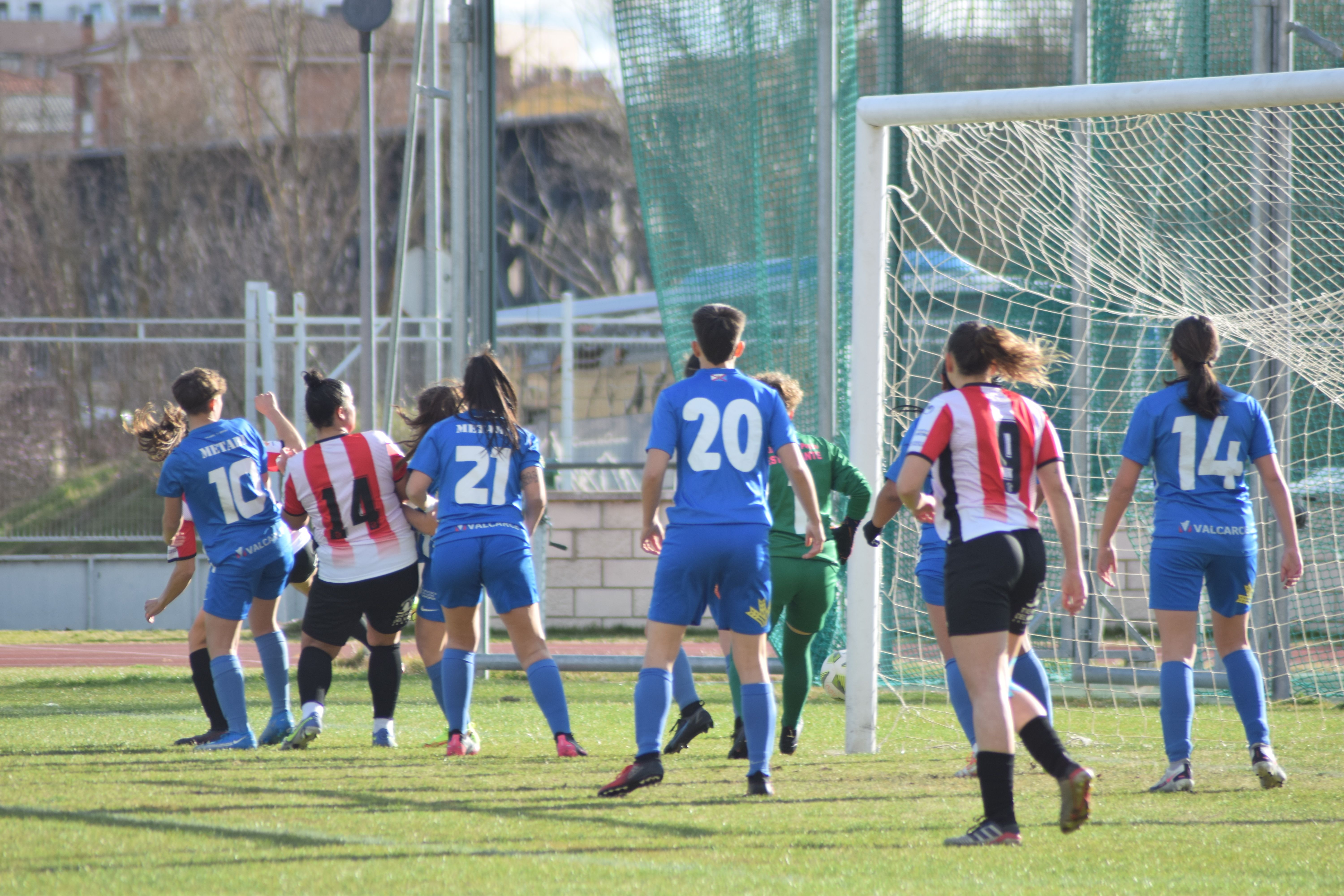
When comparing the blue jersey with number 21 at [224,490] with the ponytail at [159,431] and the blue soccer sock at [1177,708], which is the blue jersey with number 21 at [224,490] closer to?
the ponytail at [159,431]

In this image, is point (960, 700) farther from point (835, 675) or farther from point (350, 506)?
point (835, 675)

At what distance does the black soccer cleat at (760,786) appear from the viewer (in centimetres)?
538

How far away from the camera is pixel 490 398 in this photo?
20.8 feet

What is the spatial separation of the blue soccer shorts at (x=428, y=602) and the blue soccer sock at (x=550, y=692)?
76 cm

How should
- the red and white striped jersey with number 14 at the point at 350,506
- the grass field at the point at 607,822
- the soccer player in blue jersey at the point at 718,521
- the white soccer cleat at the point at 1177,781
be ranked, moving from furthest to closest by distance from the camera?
1. the red and white striped jersey with number 14 at the point at 350,506
2. the white soccer cleat at the point at 1177,781
3. the soccer player in blue jersey at the point at 718,521
4. the grass field at the point at 607,822

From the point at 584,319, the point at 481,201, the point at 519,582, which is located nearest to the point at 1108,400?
the point at 481,201

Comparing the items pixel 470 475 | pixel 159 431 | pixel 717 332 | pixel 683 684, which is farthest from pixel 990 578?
pixel 159 431

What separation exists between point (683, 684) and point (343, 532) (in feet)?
5.94

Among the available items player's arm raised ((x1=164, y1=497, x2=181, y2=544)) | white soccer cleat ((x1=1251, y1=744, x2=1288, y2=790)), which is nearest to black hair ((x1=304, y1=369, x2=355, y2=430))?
player's arm raised ((x1=164, y1=497, x2=181, y2=544))

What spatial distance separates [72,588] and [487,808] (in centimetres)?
1229

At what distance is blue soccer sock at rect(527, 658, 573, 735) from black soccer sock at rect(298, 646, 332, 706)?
42.8 inches

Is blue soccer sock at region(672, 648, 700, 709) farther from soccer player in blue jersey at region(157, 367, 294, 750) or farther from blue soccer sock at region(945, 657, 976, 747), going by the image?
soccer player in blue jersey at region(157, 367, 294, 750)

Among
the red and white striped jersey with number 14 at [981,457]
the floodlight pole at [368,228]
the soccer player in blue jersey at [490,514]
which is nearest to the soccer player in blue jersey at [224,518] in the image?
the soccer player in blue jersey at [490,514]

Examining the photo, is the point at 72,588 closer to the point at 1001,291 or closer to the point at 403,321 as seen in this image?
the point at 403,321
